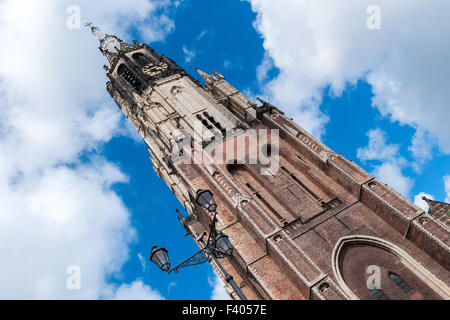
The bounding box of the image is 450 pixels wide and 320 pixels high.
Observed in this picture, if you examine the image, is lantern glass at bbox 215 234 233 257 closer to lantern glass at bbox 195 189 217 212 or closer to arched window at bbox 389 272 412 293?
lantern glass at bbox 195 189 217 212

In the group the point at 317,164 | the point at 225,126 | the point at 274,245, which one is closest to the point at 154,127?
the point at 225,126

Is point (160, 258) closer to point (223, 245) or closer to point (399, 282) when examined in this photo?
point (223, 245)

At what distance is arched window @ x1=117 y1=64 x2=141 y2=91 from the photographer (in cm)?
4098

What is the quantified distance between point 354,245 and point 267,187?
6984 mm

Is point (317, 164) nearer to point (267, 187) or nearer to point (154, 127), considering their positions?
point (267, 187)

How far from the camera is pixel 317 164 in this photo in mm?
25125

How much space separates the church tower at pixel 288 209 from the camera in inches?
723

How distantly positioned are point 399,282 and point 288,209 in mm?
7510

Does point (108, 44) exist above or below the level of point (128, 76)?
above

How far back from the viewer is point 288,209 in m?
23.5

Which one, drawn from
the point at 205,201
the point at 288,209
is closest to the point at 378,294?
the point at 288,209
